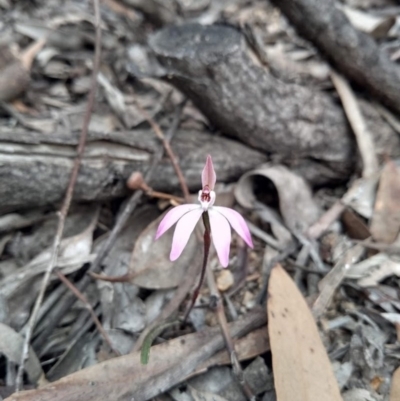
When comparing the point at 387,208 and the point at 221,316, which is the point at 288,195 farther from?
the point at 221,316

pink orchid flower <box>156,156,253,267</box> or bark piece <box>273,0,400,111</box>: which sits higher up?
bark piece <box>273,0,400,111</box>

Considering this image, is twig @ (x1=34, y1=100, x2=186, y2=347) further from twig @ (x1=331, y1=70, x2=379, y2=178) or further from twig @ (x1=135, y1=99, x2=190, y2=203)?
twig @ (x1=331, y1=70, x2=379, y2=178)

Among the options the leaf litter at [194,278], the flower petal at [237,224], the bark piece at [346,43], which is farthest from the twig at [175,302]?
the bark piece at [346,43]

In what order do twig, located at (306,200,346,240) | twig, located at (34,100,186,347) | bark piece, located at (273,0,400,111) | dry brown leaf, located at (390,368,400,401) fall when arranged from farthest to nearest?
bark piece, located at (273,0,400,111), twig, located at (306,200,346,240), twig, located at (34,100,186,347), dry brown leaf, located at (390,368,400,401)

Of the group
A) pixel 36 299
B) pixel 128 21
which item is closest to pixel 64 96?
pixel 128 21

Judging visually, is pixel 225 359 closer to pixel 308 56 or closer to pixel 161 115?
pixel 161 115

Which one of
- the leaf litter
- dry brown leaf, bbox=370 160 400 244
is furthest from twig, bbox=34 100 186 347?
dry brown leaf, bbox=370 160 400 244

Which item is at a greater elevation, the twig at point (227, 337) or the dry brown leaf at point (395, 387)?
the dry brown leaf at point (395, 387)

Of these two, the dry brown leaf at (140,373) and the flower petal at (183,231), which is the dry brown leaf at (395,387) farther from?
the flower petal at (183,231)
